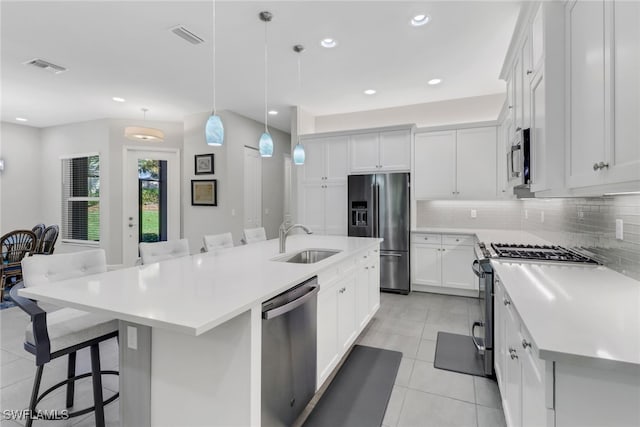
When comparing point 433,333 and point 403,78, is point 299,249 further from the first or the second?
point 403,78

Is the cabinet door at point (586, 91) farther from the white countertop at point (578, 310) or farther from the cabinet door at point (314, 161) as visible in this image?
the cabinet door at point (314, 161)

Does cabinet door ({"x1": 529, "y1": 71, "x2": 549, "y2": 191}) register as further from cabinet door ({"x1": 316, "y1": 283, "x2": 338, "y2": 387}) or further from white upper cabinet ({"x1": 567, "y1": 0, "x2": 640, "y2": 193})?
cabinet door ({"x1": 316, "y1": 283, "x2": 338, "y2": 387})

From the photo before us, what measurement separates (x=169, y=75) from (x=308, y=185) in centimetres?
251

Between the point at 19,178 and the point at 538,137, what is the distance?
8.73m

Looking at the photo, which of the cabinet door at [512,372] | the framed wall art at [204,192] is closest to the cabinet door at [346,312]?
the cabinet door at [512,372]

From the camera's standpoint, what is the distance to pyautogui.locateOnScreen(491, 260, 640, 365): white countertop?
92 centimetres

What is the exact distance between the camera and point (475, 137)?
438 centimetres

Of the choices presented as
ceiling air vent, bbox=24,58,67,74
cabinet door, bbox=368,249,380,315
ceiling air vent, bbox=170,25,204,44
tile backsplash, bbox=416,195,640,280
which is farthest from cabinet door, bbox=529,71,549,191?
ceiling air vent, bbox=24,58,67,74

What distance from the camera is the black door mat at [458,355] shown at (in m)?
2.49

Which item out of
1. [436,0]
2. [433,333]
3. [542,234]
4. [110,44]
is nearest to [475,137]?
[542,234]

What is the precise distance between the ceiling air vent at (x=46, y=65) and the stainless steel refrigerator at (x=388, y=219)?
4003mm

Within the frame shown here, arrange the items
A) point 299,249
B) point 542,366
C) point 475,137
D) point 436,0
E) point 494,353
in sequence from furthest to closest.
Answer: point 475,137 → point 299,249 → point 436,0 → point 494,353 → point 542,366

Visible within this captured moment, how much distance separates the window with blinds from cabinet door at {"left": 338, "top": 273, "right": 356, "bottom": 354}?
5741mm

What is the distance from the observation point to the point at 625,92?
3.77 ft
